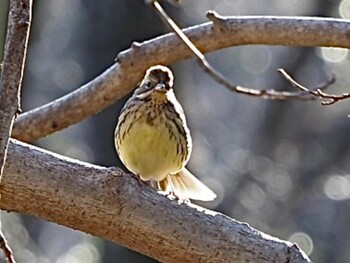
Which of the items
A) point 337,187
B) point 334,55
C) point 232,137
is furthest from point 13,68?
point 232,137

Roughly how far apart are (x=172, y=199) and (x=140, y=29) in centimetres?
675

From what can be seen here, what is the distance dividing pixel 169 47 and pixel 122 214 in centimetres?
145

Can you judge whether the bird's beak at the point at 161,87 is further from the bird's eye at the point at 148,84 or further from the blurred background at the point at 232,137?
the blurred background at the point at 232,137

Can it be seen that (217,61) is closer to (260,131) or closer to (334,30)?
(260,131)

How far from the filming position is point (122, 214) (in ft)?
9.84

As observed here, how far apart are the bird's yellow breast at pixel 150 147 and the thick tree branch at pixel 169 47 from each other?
0.50 feet

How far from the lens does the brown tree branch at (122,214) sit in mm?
2973

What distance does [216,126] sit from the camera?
13.4 meters

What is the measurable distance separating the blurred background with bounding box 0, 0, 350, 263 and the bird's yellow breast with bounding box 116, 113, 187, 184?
4712 mm

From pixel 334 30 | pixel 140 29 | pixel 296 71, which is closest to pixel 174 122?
pixel 334 30

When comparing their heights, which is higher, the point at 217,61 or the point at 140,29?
the point at 217,61

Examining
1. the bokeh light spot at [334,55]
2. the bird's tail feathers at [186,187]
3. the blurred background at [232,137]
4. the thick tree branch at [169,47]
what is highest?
the bokeh light spot at [334,55]

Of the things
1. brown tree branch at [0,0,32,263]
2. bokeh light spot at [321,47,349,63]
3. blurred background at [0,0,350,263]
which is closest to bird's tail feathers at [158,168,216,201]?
brown tree branch at [0,0,32,263]

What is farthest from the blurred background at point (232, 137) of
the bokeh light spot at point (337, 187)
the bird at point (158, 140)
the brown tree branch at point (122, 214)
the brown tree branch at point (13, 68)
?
the brown tree branch at point (13, 68)
